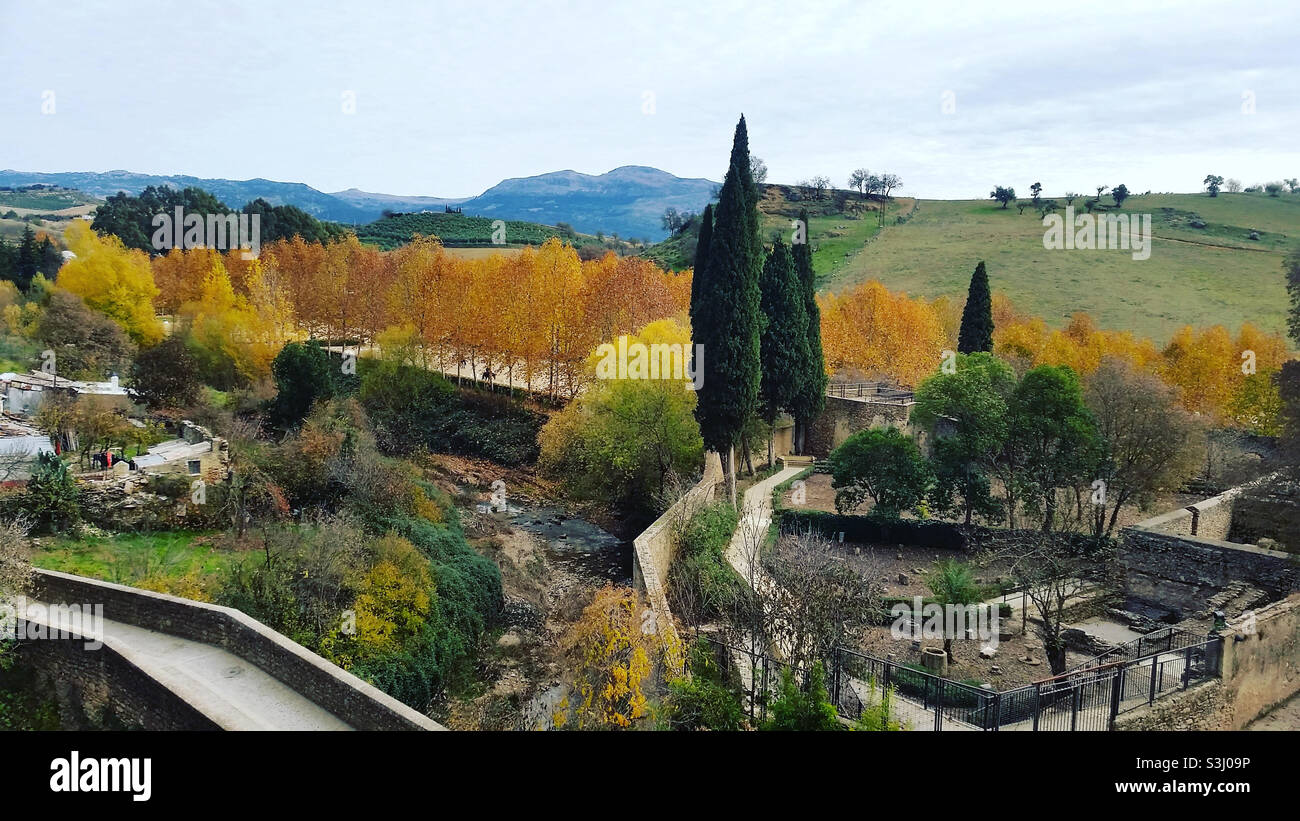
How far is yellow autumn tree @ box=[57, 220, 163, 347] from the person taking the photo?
136 feet

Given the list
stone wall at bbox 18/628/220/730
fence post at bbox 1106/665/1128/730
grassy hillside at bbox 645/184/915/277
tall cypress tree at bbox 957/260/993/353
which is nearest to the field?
stone wall at bbox 18/628/220/730

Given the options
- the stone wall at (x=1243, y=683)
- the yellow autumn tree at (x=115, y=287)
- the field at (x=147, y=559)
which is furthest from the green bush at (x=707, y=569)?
the yellow autumn tree at (x=115, y=287)

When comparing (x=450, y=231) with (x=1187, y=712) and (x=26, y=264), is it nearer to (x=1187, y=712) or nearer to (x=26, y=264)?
(x=26, y=264)

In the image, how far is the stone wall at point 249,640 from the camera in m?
11.6

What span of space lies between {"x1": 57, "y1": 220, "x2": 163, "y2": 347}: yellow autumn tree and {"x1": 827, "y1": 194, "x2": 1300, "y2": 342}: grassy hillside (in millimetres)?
52263

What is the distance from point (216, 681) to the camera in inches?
508

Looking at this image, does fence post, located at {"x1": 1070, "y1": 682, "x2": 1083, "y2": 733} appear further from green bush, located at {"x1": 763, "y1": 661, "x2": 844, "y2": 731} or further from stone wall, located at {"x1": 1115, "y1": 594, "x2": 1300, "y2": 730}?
green bush, located at {"x1": 763, "y1": 661, "x2": 844, "y2": 731}

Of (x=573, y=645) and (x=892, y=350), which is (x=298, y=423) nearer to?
(x=573, y=645)

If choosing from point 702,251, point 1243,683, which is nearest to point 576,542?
point 702,251

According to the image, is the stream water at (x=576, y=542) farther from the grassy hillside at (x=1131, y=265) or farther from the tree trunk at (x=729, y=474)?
the grassy hillside at (x=1131, y=265)

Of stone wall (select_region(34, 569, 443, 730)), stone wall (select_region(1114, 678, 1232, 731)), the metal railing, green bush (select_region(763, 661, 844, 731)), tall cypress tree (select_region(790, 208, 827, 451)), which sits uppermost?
tall cypress tree (select_region(790, 208, 827, 451))
